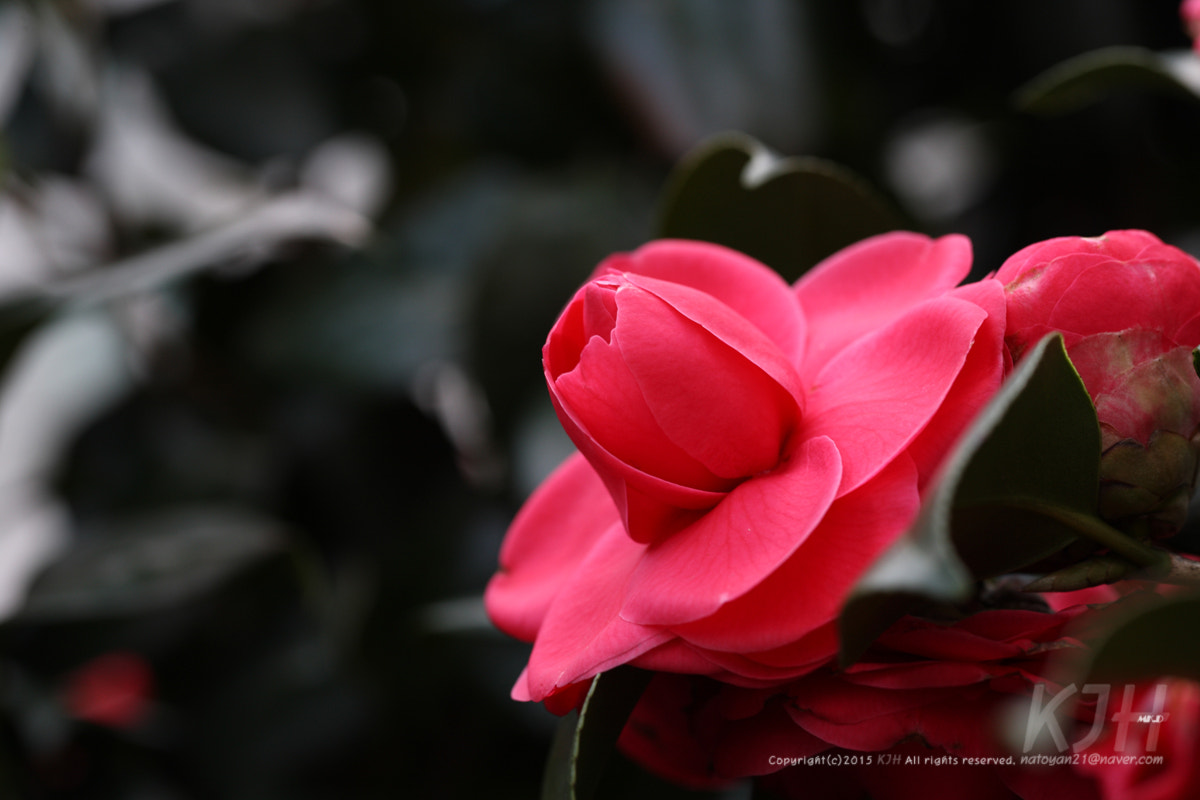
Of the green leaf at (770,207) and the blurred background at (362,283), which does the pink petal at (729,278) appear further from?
the blurred background at (362,283)

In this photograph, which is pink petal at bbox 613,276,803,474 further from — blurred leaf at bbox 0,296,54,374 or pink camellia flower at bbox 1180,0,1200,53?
blurred leaf at bbox 0,296,54,374

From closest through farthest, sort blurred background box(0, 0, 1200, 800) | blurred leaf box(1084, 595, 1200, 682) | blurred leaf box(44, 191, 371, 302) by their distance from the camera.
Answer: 1. blurred leaf box(1084, 595, 1200, 682)
2. blurred leaf box(44, 191, 371, 302)
3. blurred background box(0, 0, 1200, 800)

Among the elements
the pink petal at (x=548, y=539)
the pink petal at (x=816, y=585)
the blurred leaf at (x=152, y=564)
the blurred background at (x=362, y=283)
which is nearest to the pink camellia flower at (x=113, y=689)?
the blurred background at (x=362, y=283)

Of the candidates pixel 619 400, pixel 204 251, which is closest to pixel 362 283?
pixel 204 251

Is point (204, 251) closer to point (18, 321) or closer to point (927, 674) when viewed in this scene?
point (18, 321)

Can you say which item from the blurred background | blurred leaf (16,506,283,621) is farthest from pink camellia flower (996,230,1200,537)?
blurred leaf (16,506,283,621)

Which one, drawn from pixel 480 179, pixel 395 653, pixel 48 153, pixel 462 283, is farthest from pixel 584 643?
pixel 48 153
